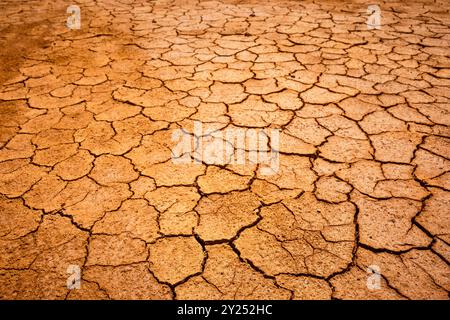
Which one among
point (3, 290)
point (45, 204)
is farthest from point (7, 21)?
point (3, 290)

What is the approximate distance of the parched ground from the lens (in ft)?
3.98

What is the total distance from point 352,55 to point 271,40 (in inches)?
33.8

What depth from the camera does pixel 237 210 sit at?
4.79 ft

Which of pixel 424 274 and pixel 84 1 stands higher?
pixel 84 1

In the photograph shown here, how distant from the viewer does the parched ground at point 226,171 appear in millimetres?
1214

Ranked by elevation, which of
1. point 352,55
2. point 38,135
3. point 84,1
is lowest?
point 38,135

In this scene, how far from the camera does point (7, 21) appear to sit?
3924mm

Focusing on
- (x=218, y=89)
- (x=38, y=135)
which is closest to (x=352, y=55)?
(x=218, y=89)

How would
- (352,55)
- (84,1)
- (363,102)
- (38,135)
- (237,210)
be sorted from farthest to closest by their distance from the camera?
1. (84,1)
2. (352,55)
3. (363,102)
4. (38,135)
5. (237,210)

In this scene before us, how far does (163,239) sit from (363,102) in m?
1.76

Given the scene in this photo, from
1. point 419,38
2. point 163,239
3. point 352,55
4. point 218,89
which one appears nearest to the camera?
point 163,239

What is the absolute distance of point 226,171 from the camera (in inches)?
66.2
